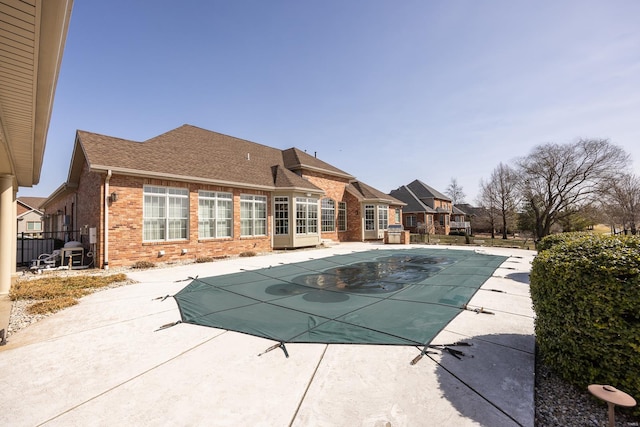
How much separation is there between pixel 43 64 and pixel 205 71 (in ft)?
34.4

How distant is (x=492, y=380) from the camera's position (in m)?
2.85

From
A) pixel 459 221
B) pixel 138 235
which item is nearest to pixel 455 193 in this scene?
pixel 459 221

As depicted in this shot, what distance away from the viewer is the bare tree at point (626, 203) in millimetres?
29328

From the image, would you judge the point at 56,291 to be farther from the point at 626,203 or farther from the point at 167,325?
the point at 626,203

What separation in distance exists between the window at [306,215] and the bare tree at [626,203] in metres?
33.0

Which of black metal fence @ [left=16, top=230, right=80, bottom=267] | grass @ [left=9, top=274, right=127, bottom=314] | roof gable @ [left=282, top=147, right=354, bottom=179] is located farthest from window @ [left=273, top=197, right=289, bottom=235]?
black metal fence @ [left=16, top=230, right=80, bottom=267]

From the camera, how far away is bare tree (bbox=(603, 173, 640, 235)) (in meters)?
29.3

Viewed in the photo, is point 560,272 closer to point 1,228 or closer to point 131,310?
point 131,310

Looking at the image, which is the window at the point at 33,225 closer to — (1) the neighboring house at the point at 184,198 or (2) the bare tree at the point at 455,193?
(1) the neighboring house at the point at 184,198

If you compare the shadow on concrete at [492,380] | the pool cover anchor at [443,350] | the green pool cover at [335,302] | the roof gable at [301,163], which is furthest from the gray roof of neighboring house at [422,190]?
the pool cover anchor at [443,350]

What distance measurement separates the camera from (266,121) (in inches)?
712

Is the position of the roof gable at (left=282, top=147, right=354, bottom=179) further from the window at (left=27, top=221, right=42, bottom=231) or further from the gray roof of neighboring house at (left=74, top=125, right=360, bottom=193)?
the window at (left=27, top=221, right=42, bottom=231)

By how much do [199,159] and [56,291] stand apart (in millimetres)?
9092

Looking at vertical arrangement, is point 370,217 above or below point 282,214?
below
